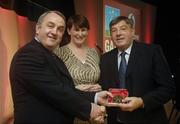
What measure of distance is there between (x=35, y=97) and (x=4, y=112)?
917mm

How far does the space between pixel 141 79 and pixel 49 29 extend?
75cm

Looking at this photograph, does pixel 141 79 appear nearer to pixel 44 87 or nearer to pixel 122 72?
pixel 122 72

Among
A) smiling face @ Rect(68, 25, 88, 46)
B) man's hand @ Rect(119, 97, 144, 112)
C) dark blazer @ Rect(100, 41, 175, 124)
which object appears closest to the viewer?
man's hand @ Rect(119, 97, 144, 112)

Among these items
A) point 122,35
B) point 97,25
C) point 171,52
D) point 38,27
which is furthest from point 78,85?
point 171,52

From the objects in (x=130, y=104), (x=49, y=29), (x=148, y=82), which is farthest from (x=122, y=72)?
(x=49, y=29)

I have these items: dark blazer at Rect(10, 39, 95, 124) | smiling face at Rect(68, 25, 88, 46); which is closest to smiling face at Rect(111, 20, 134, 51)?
smiling face at Rect(68, 25, 88, 46)

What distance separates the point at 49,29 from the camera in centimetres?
197

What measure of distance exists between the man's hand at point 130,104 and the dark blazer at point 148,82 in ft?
0.24

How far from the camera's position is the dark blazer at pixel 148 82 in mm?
2355

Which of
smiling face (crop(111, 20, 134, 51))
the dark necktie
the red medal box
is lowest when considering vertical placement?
the red medal box

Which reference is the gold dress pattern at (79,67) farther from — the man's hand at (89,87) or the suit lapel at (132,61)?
the suit lapel at (132,61)

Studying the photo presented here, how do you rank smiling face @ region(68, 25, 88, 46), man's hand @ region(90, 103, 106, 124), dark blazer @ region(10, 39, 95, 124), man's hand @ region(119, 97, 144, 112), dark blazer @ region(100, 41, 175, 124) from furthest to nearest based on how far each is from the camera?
smiling face @ region(68, 25, 88, 46) → dark blazer @ region(100, 41, 175, 124) → man's hand @ region(119, 97, 144, 112) → man's hand @ region(90, 103, 106, 124) → dark blazer @ region(10, 39, 95, 124)

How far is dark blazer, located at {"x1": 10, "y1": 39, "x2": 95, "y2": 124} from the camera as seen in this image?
1856 millimetres

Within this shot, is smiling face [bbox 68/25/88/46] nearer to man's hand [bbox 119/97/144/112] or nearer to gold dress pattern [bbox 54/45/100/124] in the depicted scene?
gold dress pattern [bbox 54/45/100/124]
